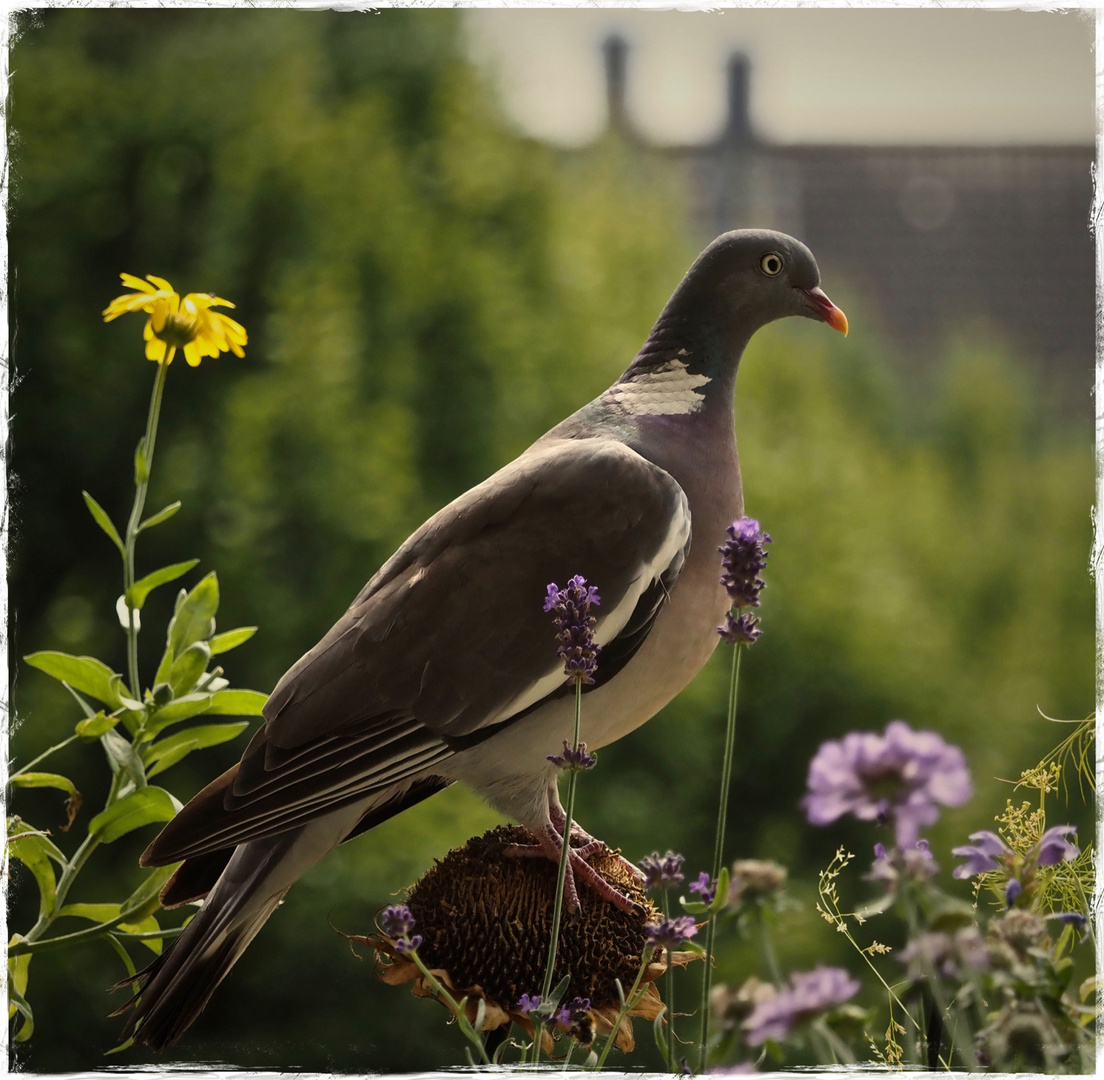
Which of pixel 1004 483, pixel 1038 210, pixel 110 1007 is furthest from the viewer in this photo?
pixel 1004 483

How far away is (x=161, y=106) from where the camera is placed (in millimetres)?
4824

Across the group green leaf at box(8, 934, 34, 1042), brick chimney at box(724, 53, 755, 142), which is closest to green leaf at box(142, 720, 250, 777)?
green leaf at box(8, 934, 34, 1042)

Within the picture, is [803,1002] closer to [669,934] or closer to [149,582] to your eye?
[669,934]

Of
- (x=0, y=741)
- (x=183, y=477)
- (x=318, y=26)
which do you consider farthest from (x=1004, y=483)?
(x=0, y=741)


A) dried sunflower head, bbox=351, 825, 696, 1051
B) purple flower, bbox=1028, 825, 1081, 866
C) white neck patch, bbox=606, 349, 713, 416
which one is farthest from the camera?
white neck patch, bbox=606, 349, 713, 416

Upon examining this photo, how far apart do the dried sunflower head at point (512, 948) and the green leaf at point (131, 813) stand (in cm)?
31

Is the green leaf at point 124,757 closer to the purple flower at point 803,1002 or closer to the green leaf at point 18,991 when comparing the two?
the green leaf at point 18,991

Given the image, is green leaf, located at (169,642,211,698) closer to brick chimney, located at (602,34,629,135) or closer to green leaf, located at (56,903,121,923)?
green leaf, located at (56,903,121,923)

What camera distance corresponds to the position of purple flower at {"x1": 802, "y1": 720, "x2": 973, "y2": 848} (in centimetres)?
65

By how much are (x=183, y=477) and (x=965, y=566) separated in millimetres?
7262

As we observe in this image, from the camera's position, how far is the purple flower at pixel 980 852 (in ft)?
2.88

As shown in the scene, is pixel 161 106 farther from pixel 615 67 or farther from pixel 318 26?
pixel 615 67

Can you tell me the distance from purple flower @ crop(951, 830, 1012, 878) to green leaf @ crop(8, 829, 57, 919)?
943mm

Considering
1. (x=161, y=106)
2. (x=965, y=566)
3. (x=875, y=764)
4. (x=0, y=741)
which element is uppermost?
(x=161, y=106)
